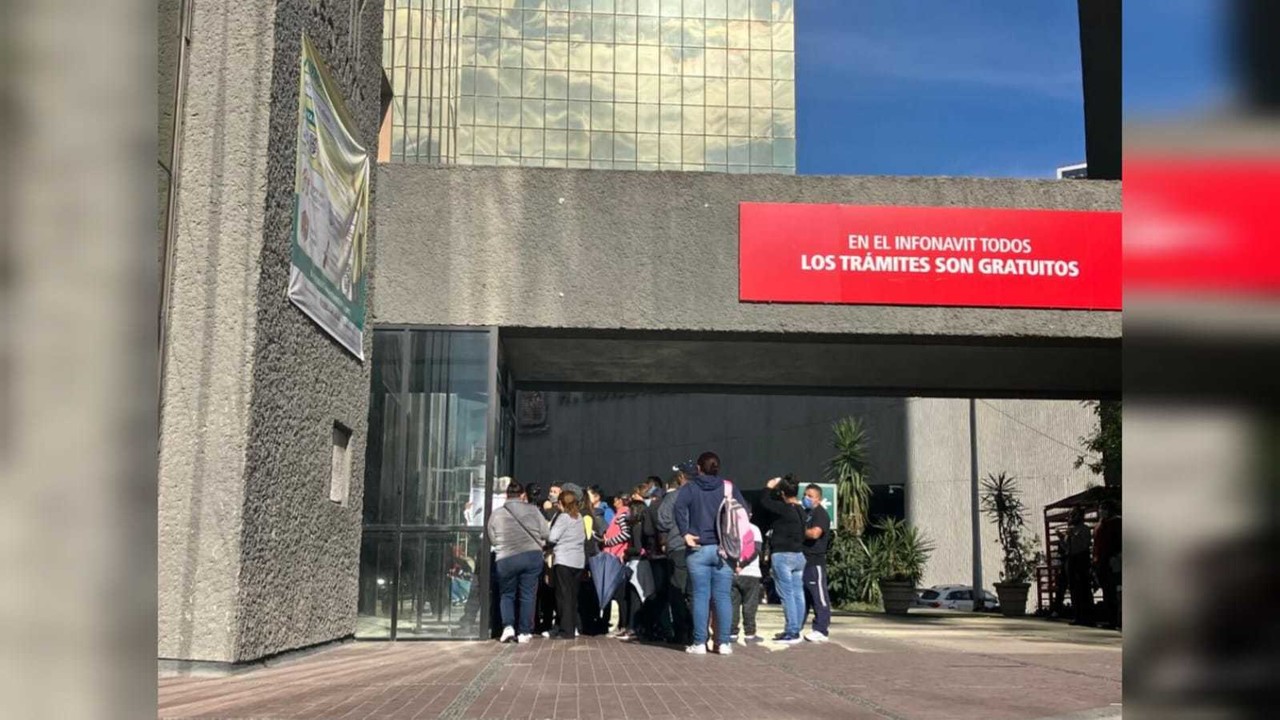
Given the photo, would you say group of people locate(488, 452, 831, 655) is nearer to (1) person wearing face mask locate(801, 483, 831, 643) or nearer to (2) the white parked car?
(1) person wearing face mask locate(801, 483, 831, 643)

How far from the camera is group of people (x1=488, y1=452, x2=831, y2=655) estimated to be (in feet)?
41.0

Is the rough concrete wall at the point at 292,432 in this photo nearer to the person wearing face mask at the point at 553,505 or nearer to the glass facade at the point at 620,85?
the person wearing face mask at the point at 553,505

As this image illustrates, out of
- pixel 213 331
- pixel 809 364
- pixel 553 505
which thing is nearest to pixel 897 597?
pixel 809 364

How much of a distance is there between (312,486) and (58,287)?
36.8ft

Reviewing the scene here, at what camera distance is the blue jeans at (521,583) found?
13711 mm

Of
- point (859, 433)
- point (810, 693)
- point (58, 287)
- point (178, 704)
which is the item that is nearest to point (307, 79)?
point (178, 704)

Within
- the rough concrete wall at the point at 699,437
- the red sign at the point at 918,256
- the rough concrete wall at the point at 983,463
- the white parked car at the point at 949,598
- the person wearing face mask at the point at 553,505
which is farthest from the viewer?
the rough concrete wall at the point at 699,437

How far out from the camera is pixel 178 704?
7266mm

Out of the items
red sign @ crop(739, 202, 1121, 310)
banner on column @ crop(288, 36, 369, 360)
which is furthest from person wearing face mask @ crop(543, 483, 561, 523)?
red sign @ crop(739, 202, 1121, 310)

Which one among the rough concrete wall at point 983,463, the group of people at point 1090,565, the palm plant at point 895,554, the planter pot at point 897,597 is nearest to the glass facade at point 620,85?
the rough concrete wall at point 983,463

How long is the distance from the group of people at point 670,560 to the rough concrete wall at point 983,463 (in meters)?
25.7

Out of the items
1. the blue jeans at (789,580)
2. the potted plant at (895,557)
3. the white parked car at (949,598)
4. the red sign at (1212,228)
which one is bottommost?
the white parked car at (949,598)

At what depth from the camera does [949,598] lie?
38188 millimetres

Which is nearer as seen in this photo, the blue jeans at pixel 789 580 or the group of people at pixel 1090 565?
the blue jeans at pixel 789 580
